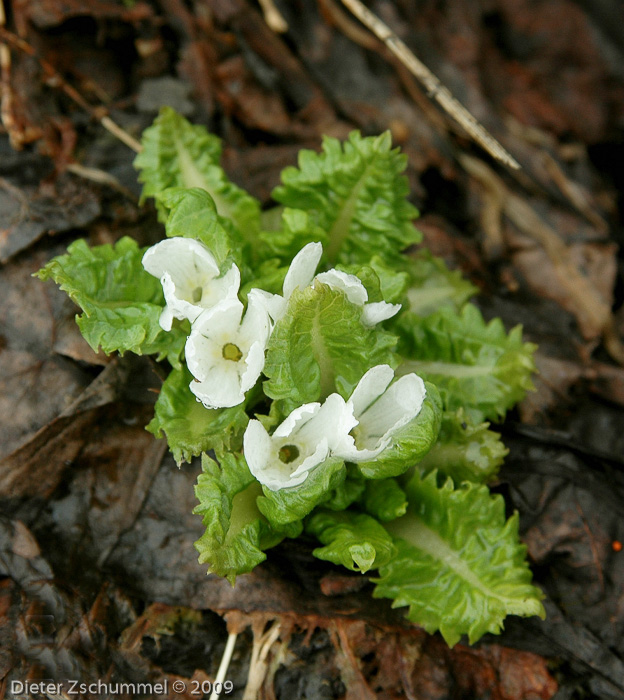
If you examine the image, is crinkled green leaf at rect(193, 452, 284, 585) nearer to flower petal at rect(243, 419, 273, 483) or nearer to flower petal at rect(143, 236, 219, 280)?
flower petal at rect(243, 419, 273, 483)

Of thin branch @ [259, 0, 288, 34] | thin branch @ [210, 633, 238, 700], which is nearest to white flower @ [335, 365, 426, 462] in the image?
thin branch @ [210, 633, 238, 700]

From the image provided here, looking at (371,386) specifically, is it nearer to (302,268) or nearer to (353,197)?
(302,268)

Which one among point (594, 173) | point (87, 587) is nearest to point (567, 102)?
point (594, 173)

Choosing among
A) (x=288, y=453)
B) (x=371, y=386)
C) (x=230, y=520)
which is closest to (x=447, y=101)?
(x=371, y=386)

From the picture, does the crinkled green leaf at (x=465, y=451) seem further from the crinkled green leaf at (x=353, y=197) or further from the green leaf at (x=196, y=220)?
the green leaf at (x=196, y=220)

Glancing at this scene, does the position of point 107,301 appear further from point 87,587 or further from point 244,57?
point 244,57

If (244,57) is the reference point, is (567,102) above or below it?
above
